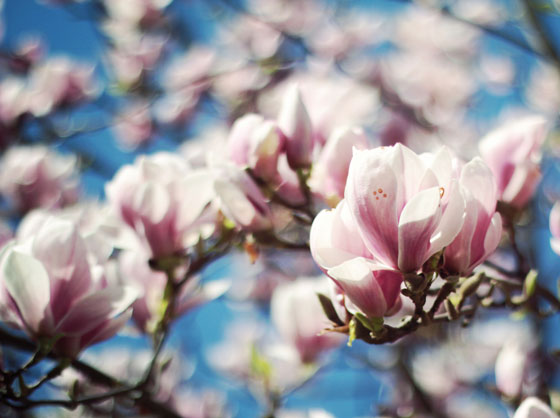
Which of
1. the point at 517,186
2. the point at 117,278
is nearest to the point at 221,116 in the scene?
the point at 117,278

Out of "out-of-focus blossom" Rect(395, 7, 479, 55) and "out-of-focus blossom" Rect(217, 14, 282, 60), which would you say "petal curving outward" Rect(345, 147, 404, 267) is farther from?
"out-of-focus blossom" Rect(395, 7, 479, 55)

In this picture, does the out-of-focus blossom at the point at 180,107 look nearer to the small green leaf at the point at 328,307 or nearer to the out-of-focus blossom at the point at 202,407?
the out-of-focus blossom at the point at 202,407

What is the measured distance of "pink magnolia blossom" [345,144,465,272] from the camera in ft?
1.74

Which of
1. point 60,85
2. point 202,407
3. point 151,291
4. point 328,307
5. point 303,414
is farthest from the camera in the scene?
point 60,85

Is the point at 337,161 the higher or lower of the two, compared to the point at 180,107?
higher

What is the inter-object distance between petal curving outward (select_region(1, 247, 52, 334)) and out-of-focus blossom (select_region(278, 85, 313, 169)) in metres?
0.34

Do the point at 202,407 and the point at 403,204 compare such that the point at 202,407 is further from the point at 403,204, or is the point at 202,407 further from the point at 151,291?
the point at 403,204

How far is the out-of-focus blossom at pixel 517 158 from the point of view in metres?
0.77

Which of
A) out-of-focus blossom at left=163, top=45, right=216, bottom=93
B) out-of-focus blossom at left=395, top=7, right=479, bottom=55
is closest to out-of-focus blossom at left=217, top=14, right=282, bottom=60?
out-of-focus blossom at left=163, top=45, right=216, bottom=93

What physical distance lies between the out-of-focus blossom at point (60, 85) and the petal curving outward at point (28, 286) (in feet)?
4.12

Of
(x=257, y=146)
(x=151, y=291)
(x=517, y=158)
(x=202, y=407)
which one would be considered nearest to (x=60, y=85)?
(x=202, y=407)

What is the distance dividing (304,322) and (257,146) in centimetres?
41

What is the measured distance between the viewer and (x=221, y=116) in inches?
101

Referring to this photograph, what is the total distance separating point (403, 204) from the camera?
55 cm
